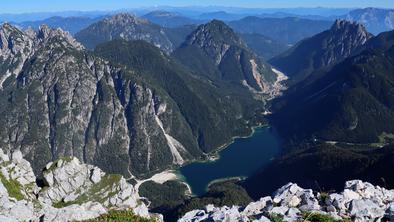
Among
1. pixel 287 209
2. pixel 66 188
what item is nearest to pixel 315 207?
pixel 287 209

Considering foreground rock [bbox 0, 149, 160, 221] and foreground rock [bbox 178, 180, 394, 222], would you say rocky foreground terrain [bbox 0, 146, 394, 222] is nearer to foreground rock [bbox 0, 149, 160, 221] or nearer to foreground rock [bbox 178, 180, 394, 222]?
foreground rock [bbox 178, 180, 394, 222]

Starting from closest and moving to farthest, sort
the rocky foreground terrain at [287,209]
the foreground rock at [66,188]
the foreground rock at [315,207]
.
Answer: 1. the foreground rock at [315,207]
2. the rocky foreground terrain at [287,209]
3. the foreground rock at [66,188]

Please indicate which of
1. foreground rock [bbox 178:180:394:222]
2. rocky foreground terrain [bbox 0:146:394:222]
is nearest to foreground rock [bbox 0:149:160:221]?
rocky foreground terrain [bbox 0:146:394:222]

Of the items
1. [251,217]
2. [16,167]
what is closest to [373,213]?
[251,217]

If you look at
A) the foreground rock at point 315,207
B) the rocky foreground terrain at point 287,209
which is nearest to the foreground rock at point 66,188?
the rocky foreground terrain at point 287,209

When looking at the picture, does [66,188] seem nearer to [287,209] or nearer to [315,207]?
[287,209]

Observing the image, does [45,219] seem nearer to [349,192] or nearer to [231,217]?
[231,217]

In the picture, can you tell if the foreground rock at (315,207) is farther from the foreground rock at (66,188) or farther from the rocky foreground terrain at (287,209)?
the foreground rock at (66,188)

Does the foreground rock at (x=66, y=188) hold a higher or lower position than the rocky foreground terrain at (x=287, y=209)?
lower
